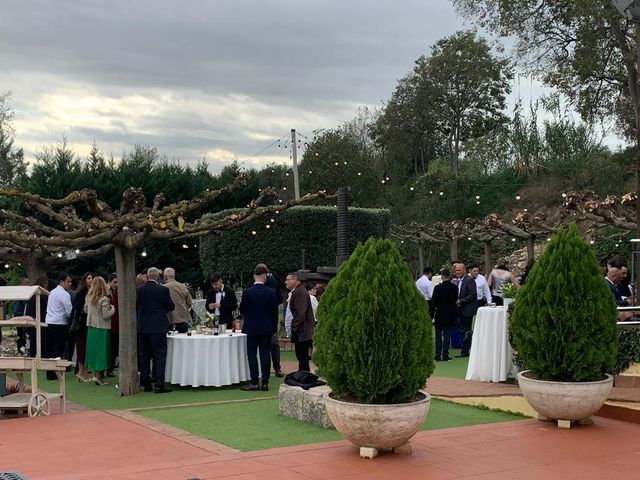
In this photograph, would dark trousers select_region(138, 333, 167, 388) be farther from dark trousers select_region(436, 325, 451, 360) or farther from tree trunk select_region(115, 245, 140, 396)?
dark trousers select_region(436, 325, 451, 360)

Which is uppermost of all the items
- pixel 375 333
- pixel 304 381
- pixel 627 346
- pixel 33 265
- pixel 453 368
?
Result: pixel 33 265

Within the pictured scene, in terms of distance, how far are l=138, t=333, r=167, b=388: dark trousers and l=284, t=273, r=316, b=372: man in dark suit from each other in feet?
6.22

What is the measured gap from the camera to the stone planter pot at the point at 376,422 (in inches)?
274

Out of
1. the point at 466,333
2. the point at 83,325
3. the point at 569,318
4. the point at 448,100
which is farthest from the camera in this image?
the point at 448,100

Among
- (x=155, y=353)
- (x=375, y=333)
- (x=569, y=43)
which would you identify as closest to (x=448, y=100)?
(x=569, y=43)

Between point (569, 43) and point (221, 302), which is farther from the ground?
point (569, 43)

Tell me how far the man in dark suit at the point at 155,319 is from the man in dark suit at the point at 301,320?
1.79m

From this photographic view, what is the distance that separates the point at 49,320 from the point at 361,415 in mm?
8317

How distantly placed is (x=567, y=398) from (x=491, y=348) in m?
3.88

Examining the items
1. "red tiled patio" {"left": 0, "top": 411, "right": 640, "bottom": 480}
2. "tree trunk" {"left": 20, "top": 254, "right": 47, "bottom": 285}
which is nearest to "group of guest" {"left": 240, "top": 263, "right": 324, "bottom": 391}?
"red tiled patio" {"left": 0, "top": 411, "right": 640, "bottom": 480}

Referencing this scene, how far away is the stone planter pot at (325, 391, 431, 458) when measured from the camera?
22.8ft

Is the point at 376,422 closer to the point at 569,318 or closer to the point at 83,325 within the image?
the point at 569,318

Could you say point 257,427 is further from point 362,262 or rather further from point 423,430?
point 362,262

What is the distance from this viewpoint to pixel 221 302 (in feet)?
49.0
